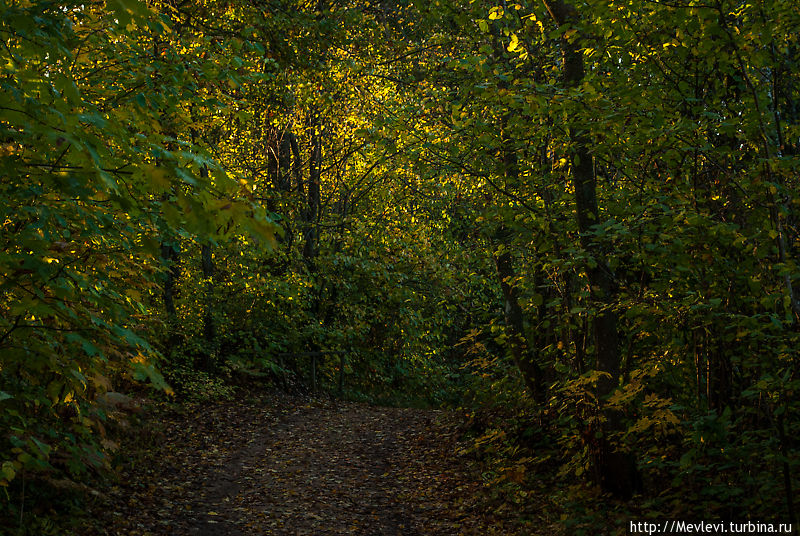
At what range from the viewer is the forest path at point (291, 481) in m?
7.37

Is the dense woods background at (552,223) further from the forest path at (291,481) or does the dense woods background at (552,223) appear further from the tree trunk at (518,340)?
the forest path at (291,481)

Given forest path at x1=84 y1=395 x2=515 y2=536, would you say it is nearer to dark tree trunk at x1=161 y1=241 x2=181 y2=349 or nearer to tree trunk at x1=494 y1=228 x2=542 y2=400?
tree trunk at x1=494 y1=228 x2=542 y2=400

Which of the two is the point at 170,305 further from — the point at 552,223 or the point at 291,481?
the point at 552,223

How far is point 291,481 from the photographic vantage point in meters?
9.30

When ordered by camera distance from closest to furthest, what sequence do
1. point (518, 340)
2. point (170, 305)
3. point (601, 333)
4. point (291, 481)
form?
point (601, 333), point (291, 481), point (518, 340), point (170, 305)

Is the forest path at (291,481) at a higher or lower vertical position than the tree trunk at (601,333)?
lower

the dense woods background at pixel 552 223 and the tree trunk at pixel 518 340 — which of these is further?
the tree trunk at pixel 518 340

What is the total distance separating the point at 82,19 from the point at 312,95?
30.6 feet

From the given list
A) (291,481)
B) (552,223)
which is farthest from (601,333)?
(291,481)

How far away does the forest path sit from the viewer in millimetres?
7367

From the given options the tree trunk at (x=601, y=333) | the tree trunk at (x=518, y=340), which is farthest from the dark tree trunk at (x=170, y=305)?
the tree trunk at (x=601, y=333)

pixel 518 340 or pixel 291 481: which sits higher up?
pixel 518 340

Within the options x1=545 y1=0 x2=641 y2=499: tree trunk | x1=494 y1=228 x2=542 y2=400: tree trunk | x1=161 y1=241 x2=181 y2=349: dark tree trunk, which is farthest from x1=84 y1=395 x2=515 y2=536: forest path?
x1=161 y1=241 x2=181 y2=349: dark tree trunk

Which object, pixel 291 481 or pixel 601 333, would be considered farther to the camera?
pixel 291 481
